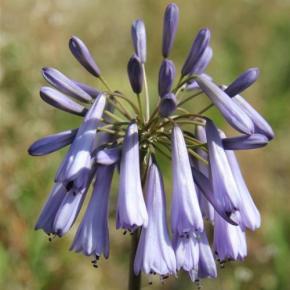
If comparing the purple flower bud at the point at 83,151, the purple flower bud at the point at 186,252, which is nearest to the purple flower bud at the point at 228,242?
the purple flower bud at the point at 186,252

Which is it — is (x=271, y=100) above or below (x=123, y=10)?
below

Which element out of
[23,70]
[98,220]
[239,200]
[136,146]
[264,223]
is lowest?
[264,223]

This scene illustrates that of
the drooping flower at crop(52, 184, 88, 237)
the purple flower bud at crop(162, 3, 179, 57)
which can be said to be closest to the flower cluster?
the drooping flower at crop(52, 184, 88, 237)

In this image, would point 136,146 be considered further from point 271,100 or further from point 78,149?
point 271,100

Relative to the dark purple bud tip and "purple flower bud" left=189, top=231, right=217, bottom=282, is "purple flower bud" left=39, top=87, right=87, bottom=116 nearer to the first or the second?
the dark purple bud tip

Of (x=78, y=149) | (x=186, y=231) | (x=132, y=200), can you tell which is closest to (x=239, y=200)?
(x=186, y=231)

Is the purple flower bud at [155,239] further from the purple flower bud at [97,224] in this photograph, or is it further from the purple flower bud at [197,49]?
the purple flower bud at [197,49]
